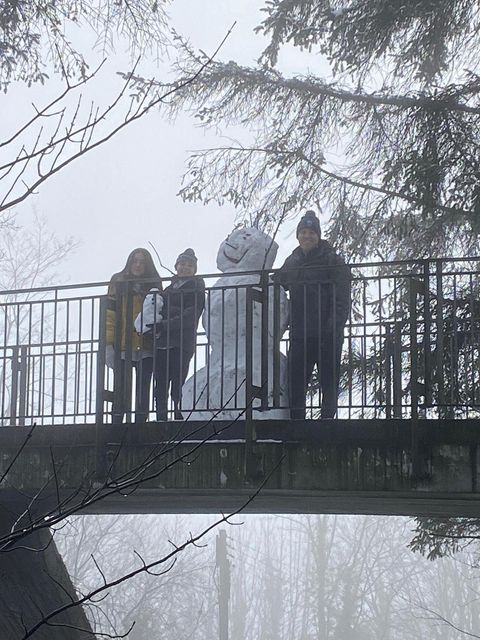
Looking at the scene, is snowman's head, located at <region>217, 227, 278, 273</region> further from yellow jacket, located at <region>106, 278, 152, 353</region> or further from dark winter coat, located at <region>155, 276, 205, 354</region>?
yellow jacket, located at <region>106, 278, 152, 353</region>

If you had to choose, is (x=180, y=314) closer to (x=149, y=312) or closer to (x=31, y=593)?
(x=149, y=312)

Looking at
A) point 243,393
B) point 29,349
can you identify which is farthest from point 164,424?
point 29,349

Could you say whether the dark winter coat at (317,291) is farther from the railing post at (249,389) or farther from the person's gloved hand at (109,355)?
the person's gloved hand at (109,355)

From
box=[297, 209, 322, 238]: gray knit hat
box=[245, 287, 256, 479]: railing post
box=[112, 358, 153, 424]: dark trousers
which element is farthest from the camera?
box=[112, 358, 153, 424]: dark trousers

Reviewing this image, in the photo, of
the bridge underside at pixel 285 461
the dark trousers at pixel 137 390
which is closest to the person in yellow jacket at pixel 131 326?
the dark trousers at pixel 137 390

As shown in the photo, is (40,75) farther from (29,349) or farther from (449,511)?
(449,511)

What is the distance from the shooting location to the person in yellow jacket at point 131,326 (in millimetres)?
10586

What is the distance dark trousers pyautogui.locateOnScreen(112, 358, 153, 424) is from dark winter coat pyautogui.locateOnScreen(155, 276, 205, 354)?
0.76 feet

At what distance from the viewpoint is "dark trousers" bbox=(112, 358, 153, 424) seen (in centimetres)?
1048

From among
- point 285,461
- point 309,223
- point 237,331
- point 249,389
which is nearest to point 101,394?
point 237,331

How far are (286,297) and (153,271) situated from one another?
41.2 inches

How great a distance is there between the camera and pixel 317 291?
32.8 ft

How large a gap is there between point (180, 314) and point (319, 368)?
3.89 ft

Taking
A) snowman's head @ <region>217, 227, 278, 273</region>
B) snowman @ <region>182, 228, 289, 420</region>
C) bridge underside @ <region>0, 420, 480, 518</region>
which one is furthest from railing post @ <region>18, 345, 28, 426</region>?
snowman's head @ <region>217, 227, 278, 273</region>
